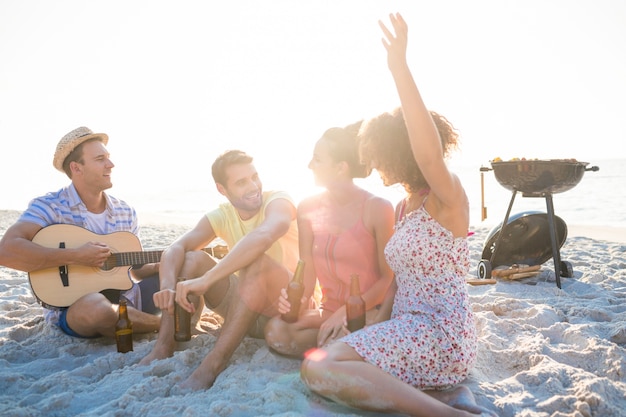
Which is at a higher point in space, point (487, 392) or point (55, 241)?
point (55, 241)

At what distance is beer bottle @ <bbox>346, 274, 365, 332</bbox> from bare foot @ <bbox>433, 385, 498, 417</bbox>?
57 centimetres

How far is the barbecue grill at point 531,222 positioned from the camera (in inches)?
187

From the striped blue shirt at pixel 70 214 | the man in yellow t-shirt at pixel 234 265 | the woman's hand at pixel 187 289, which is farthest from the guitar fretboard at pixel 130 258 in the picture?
the woman's hand at pixel 187 289

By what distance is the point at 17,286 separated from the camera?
5.33 m

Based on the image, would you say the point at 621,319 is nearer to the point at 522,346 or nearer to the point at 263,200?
the point at 522,346

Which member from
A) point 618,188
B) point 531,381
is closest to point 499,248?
point 531,381

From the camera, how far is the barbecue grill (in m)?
4.76

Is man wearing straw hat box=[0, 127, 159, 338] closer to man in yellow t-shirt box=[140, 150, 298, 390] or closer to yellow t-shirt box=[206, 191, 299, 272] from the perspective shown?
man in yellow t-shirt box=[140, 150, 298, 390]

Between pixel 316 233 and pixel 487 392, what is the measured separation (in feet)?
4.36

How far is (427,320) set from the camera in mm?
2441

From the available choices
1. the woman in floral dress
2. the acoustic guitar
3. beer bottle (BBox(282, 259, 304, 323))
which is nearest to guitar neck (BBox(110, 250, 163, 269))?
the acoustic guitar

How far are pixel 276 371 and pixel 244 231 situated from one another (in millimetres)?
1054

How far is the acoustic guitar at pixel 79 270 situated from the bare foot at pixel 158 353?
0.85 metres

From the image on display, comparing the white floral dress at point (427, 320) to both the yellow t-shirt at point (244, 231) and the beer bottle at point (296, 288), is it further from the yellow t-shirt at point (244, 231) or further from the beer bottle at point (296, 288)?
the yellow t-shirt at point (244, 231)
